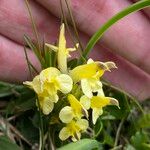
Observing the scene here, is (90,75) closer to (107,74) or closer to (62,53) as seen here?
(62,53)

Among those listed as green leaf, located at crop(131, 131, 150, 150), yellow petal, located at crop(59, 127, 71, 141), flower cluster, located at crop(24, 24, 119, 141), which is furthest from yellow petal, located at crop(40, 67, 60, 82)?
green leaf, located at crop(131, 131, 150, 150)

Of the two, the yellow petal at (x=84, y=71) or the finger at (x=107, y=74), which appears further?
the finger at (x=107, y=74)

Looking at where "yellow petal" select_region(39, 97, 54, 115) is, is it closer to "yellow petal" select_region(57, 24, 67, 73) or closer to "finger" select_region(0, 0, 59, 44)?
"yellow petal" select_region(57, 24, 67, 73)

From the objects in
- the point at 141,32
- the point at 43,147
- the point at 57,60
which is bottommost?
the point at 43,147

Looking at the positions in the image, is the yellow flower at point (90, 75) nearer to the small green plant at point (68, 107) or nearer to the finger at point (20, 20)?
the small green plant at point (68, 107)

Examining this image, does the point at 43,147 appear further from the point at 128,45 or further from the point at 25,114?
the point at 128,45

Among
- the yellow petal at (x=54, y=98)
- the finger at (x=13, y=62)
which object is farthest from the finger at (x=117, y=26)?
the yellow petal at (x=54, y=98)

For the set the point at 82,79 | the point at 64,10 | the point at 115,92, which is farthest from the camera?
the point at 115,92

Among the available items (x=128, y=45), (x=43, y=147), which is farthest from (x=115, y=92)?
(x=43, y=147)
